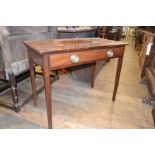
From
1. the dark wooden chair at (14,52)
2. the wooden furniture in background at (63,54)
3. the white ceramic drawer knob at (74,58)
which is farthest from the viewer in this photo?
the dark wooden chair at (14,52)

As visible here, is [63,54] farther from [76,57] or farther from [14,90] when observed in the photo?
[14,90]

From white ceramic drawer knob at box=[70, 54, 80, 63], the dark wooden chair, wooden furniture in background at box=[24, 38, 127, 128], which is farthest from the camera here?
the dark wooden chair

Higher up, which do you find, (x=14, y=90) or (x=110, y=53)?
(x=110, y=53)

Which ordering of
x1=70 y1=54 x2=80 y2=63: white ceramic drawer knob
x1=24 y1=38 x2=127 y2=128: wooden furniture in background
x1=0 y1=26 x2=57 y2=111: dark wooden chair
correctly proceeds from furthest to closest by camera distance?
x1=0 y1=26 x2=57 y2=111: dark wooden chair
x1=70 y1=54 x2=80 y2=63: white ceramic drawer knob
x1=24 y1=38 x2=127 y2=128: wooden furniture in background

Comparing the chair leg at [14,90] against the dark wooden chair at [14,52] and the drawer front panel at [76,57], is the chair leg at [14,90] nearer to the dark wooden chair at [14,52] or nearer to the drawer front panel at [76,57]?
the dark wooden chair at [14,52]

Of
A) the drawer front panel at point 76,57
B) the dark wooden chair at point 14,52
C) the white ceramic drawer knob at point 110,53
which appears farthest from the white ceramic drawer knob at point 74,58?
the dark wooden chair at point 14,52

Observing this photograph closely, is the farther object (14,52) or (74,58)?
(14,52)

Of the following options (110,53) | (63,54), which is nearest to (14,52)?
(63,54)

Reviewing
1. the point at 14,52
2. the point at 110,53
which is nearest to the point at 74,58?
the point at 110,53

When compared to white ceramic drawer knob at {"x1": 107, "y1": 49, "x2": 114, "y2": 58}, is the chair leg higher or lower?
lower

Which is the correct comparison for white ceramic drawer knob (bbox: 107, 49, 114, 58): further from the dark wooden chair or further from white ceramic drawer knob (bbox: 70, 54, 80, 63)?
the dark wooden chair

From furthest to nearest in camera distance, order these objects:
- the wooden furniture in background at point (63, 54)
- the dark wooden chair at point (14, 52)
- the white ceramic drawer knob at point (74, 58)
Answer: the dark wooden chair at point (14, 52) < the white ceramic drawer knob at point (74, 58) < the wooden furniture in background at point (63, 54)

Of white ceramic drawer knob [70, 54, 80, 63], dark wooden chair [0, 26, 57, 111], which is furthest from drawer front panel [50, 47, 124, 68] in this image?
dark wooden chair [0, 26, 57, 111]

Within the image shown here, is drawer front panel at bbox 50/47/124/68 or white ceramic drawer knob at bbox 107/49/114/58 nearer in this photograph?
drawer front panel at bbox 50/47/124/68
